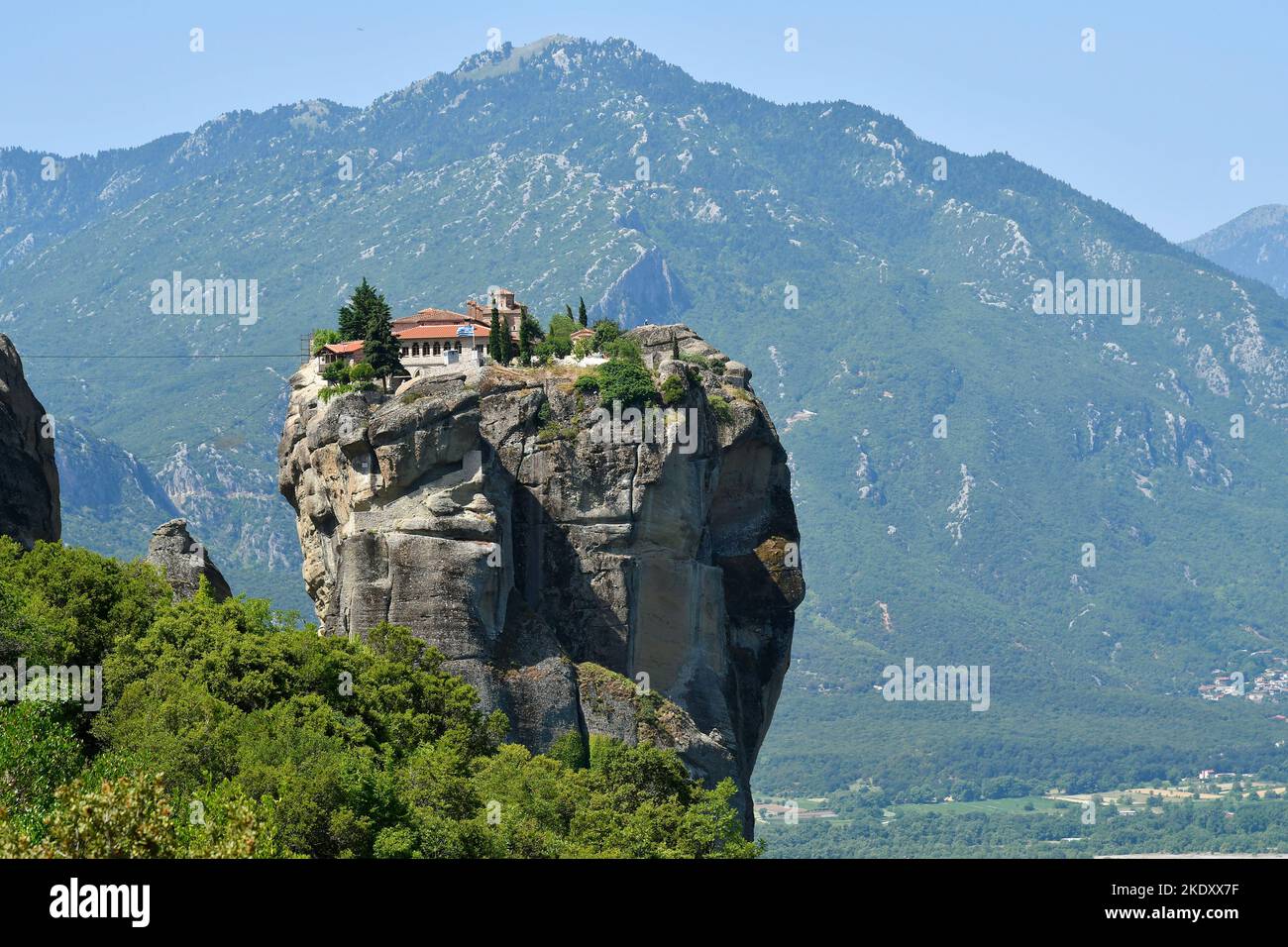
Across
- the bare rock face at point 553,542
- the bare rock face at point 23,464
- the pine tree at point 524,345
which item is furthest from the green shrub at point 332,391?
the bare rock face at point 23,464

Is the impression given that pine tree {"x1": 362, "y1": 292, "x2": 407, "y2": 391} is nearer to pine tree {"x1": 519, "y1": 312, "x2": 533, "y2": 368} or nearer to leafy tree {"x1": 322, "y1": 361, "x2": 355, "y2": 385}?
leafy tree {"x1": 322, "y1": 361, "x2": 355, "y2": 385}

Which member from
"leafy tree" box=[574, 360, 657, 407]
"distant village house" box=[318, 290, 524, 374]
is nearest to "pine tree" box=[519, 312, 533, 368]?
"distant village house" box=[318, 290, 524, 374]

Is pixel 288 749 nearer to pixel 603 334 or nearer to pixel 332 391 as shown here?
pixel 332 391

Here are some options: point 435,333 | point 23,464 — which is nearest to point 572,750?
point 23,464

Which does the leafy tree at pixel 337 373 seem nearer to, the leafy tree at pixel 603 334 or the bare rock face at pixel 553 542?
the bare rock face at pixel 553 542
